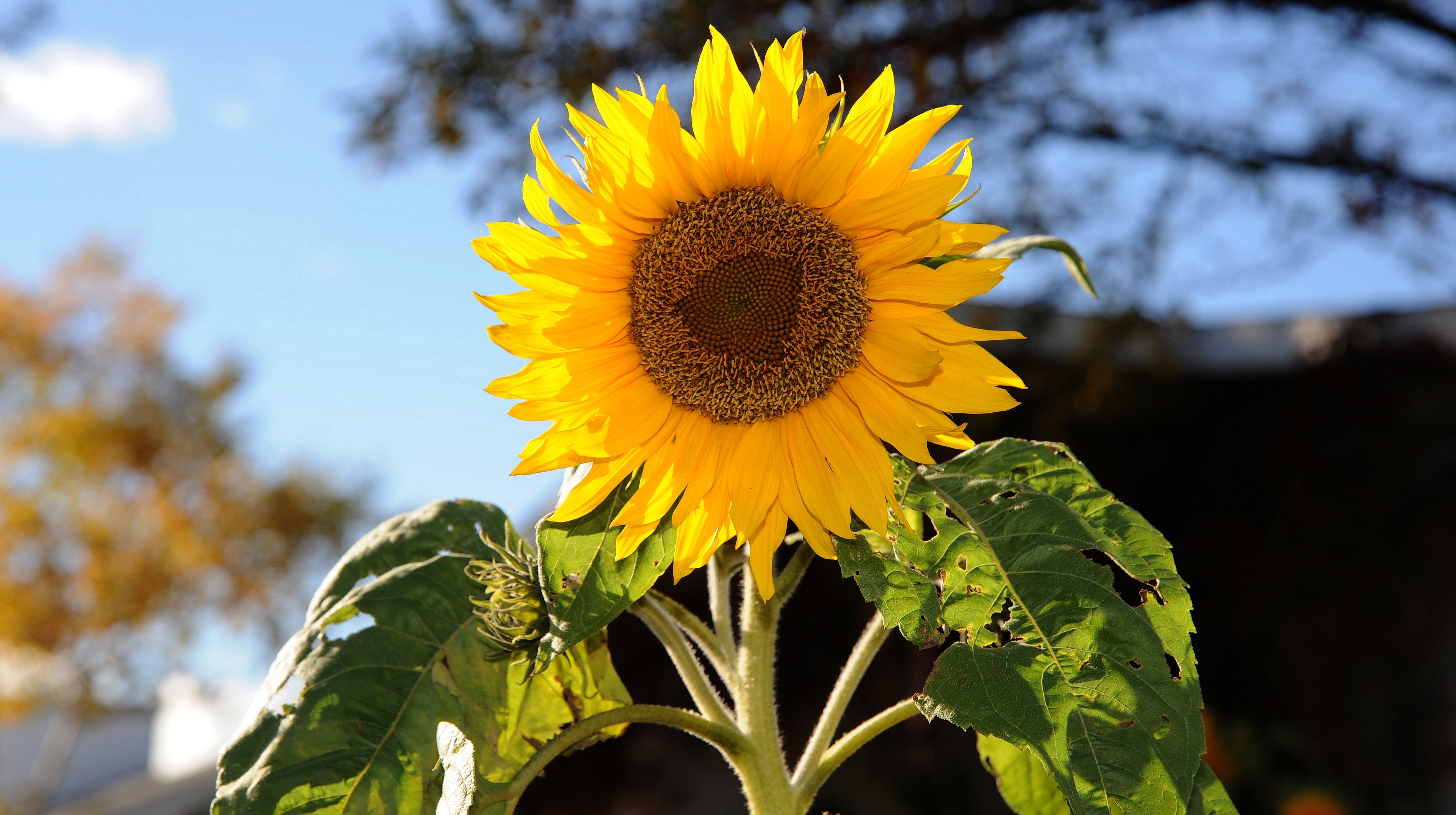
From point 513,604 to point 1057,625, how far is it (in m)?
0.54

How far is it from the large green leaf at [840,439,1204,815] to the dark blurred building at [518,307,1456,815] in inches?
186

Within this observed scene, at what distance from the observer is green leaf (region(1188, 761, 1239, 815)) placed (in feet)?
3.24

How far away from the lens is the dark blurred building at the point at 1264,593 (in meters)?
5.83

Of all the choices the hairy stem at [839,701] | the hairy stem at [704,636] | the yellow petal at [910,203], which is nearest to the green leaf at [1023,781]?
the hairy stem at [839,701]

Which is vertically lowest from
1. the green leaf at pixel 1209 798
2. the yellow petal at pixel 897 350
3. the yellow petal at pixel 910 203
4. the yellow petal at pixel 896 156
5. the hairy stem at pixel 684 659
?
the green leaf at pixel 1209 798

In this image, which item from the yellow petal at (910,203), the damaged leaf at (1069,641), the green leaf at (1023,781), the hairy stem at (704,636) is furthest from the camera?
the green leaf at (1023,781)

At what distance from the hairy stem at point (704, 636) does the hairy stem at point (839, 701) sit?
0.11m

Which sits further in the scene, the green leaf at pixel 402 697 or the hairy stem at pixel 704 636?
the hairy stem at pixel 704 636

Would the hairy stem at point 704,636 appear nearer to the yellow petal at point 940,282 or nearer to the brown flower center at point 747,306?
the brown flower center at point 747,306

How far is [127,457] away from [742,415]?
65.6ft

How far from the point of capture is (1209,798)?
102 centimetres

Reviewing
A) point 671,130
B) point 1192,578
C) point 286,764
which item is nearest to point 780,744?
point 286,764

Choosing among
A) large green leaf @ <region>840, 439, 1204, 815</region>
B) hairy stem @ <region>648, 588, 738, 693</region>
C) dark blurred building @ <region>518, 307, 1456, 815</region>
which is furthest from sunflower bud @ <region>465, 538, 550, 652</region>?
dark blurred building @ <region>518, 307, 1456, 815</region>

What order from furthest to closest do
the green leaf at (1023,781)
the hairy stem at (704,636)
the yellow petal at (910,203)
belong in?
the green leaf at (1023,781), the hairy stem at (704,636), the yellow petal at (910,203)
